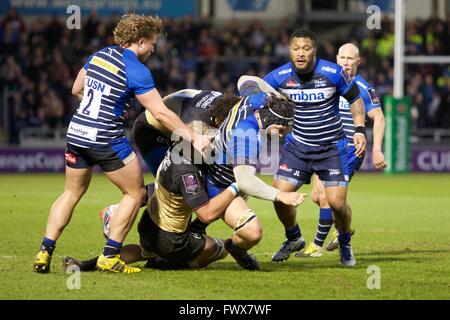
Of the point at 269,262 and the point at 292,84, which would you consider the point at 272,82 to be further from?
the point at 269,262

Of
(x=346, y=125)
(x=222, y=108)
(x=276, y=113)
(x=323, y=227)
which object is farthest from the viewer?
(x=346, y=125)

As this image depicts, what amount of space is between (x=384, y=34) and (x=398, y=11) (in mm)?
5691

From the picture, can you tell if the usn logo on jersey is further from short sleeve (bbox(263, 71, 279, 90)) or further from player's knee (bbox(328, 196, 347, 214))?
player's knee (bbox(328, 196, 347, 214))

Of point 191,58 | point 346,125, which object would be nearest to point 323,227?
point 346,125

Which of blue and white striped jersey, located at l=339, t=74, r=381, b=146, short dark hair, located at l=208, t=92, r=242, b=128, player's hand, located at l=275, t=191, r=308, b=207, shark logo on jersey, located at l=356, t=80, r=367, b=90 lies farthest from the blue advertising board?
player's hand, located at l=275, t=191, r=308, b=207

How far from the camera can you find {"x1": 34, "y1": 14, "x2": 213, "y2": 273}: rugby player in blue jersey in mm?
8711

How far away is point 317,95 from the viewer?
33.3ft

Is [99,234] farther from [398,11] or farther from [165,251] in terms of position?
[398,11]

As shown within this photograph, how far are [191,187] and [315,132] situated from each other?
204 centimetres

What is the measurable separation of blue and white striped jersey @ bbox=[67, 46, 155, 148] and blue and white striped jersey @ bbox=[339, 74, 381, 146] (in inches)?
126

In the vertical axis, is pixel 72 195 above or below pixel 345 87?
below
